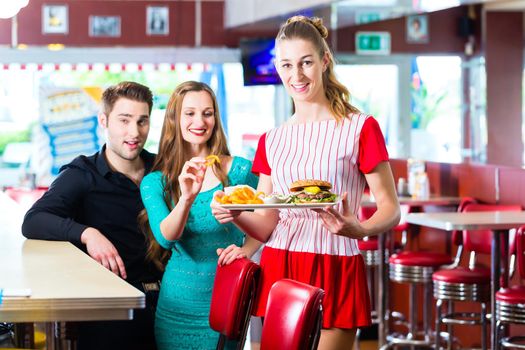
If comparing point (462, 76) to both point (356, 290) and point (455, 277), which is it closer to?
point (455, 277)

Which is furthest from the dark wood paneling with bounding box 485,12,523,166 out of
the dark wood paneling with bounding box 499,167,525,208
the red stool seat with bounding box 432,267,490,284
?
the red stool seat with bounding box 432,267,490,284

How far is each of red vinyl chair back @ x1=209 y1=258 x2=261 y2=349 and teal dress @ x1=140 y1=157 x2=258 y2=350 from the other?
268 mm

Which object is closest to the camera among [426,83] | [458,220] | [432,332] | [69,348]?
[69,348]

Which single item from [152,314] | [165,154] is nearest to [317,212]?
[165,154]

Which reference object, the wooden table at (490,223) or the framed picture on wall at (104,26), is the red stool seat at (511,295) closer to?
the wooden table at (490,223)

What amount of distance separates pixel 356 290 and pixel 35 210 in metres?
1.18

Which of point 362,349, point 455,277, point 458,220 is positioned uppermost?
point 458,220

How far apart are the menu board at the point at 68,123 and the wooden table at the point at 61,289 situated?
22.6 feet

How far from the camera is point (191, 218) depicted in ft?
10.6

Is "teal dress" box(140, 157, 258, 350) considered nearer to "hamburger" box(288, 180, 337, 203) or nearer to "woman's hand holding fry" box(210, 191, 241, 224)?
"woman's hand holding fry" box(210, 191, 241, 224)

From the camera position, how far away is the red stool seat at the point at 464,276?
583 centimetres

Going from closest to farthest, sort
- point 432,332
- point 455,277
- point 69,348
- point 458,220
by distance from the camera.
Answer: point 69,348, point 458,220, point 455,277, point 432,332

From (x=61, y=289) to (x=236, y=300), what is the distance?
529mm

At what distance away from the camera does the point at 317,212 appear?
281 cm
